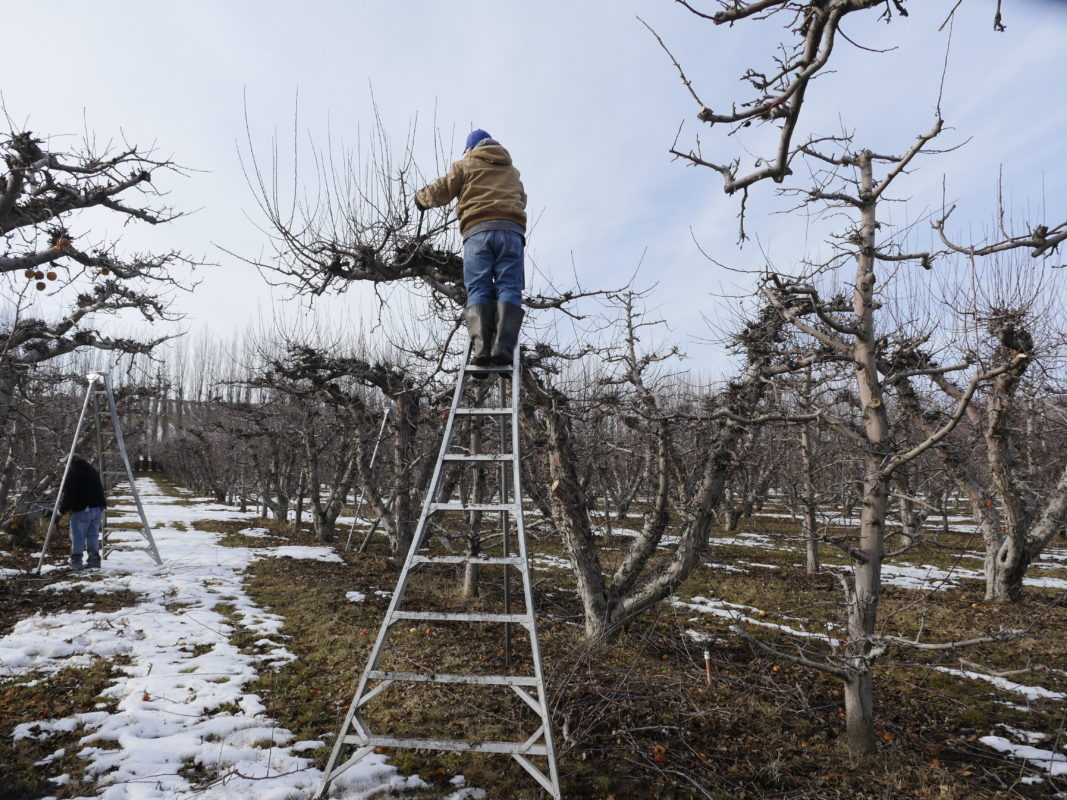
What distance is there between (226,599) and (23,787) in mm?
4455

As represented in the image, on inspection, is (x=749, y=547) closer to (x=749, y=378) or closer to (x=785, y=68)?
(x=749, y=378)

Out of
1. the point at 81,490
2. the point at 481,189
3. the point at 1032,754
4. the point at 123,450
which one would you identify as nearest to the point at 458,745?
the point at 481,189

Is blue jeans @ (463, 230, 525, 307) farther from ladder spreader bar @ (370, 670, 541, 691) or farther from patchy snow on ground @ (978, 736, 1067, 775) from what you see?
patchy snow on ground @ (978, 736, 1067, 775)

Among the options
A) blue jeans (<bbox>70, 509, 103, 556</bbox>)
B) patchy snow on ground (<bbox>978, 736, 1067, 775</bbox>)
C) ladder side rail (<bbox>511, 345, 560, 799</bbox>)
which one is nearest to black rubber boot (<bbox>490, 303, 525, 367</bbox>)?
ladder side rail (<bbox>511, 345, 560, 799</bbox>)

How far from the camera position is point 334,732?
3.74 meters

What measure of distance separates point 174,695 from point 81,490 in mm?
5127

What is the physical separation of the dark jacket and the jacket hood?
7.46m

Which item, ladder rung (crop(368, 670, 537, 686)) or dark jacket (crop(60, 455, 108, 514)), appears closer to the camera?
ladder rung (crop(368, 670, 537, 686))

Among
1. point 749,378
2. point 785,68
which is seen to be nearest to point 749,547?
point 749,378

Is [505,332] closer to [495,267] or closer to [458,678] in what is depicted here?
[495,267]

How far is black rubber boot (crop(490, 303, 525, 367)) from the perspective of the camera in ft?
12.4

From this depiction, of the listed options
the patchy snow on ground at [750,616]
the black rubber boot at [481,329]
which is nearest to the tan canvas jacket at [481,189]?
the black rubber boot at [481,329]

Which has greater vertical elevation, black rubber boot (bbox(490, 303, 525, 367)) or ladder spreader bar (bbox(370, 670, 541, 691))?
black rubber boot (bbox(490, 303, 525, 367))

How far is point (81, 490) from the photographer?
7797 mm
